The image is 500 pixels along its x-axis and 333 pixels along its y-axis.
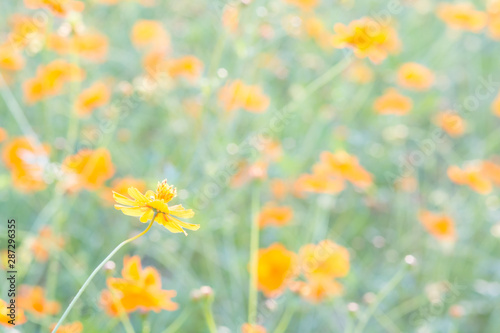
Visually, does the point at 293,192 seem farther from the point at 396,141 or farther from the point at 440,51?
the point at 440,51

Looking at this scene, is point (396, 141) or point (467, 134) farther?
point (467, 134)

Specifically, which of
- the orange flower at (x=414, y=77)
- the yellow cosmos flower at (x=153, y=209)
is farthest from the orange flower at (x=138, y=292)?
the orange flower at (x=414, y=77)

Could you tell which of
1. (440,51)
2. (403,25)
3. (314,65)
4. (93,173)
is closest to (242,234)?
(93,173)

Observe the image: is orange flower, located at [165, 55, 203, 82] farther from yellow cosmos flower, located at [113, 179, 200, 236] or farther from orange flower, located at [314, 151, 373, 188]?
yellow cosmos flower, located at [113, 179, 200, 236]

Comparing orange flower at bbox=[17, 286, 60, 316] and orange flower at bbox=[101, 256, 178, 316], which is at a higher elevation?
orange flower at bbox=[101, 256, 178, 316]

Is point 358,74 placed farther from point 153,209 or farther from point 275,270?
point 153,209

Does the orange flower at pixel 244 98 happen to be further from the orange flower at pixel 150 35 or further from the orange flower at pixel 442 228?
the orange flower at pixel 442 228

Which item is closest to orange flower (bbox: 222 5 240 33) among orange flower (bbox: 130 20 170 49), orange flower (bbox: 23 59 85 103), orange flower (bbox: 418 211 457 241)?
orange flower (bbox: 130 20 170 49)

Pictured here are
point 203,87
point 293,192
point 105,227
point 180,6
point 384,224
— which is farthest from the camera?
point 180,6
